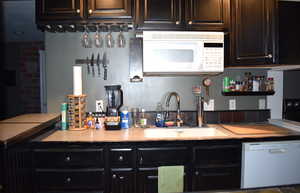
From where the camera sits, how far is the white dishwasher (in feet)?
5.69

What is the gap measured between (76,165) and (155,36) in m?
1.30

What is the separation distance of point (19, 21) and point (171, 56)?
2.73 meters

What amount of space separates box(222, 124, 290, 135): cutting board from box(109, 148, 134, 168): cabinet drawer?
99 centimetres

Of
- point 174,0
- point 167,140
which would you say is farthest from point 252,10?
point 167,140

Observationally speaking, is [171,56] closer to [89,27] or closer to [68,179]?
[89,27]

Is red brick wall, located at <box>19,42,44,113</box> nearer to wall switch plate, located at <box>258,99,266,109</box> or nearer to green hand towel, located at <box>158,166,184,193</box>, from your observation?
green hand towel, located at <box>158,166,184,193</box>

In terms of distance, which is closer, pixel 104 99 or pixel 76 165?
pixel 76 165

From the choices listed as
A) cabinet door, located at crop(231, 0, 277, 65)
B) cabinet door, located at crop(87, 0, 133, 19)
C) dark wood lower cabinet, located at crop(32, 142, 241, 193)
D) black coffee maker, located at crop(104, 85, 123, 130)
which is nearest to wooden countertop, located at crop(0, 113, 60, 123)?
dark wood lower cabinet, located at crop(32, 142, 241, 193)

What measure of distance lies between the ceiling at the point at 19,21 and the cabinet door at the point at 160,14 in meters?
1.27

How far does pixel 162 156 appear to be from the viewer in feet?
5.56

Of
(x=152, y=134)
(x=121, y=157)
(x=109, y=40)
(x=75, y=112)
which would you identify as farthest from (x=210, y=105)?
(x=75, y=112)

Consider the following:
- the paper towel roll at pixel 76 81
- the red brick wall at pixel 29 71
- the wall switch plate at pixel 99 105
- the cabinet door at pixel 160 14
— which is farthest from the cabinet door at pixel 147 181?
the red brick wall at pixel 29 71

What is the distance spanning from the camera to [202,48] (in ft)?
6.23

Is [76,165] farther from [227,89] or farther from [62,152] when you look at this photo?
[227,89]
